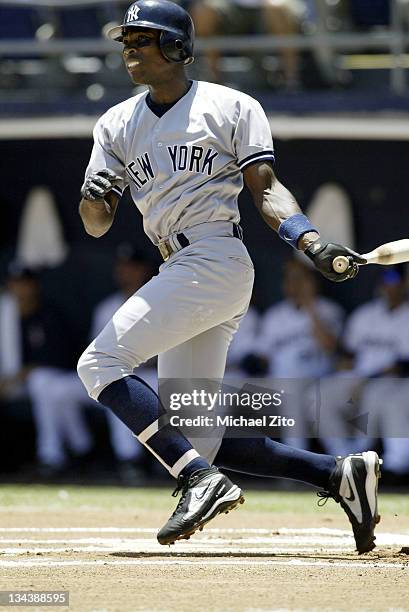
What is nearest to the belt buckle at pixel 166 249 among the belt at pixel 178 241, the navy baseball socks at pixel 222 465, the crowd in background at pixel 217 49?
the belt at pixel 178 241

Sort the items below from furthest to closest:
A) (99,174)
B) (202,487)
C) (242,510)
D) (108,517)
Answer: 1. (242,510)
2. (108,517)
3. (99,174)
4. (202,487)

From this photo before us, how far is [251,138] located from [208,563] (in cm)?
149

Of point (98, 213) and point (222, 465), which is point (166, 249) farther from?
point (222, 465)

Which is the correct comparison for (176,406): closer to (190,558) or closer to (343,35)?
(190,558)

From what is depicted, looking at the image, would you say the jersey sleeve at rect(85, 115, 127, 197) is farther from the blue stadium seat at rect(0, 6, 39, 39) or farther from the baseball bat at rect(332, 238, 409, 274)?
the blue stadium seat at rect(0, 6, 39, 39)

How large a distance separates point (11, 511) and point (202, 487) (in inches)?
96.2

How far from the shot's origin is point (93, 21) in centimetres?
983

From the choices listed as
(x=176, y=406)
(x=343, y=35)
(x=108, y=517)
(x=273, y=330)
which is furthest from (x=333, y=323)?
(x=176, y=406)

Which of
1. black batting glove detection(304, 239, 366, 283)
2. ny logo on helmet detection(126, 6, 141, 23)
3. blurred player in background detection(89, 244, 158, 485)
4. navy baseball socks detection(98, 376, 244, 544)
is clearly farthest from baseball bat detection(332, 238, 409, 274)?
blurred player in background detection(89, 244, 158, 485)

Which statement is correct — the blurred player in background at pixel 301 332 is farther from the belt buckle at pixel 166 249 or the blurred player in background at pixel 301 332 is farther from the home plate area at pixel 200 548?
the belt buckle at pixel 166 249

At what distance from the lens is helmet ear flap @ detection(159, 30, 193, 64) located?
439cm

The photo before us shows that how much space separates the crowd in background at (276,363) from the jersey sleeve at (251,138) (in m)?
3.55

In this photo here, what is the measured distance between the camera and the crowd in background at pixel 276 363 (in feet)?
27.8

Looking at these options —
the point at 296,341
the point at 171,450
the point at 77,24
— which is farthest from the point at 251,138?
the point at 77,24
